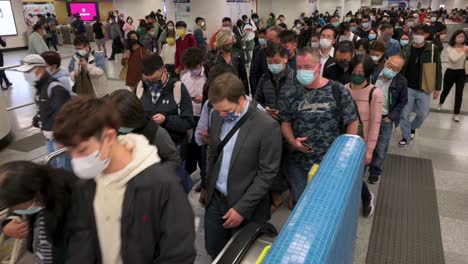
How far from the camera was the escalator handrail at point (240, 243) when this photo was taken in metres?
2.05

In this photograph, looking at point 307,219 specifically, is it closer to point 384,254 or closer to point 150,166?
point 150,166

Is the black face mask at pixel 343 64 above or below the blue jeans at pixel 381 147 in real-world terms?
above

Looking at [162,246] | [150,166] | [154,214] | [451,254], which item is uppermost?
[150,166]

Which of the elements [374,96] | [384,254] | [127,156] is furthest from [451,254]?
[127,156]

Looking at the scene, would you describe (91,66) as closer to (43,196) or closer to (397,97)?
(43,196)

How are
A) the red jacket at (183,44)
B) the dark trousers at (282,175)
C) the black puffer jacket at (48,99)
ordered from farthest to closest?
the red jacket at (183,44) → the black puffer jacket at (48,99) → the dark trousers at (282,175)

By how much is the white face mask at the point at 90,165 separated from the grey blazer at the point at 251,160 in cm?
105

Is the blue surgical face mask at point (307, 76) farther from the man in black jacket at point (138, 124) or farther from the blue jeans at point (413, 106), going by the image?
the blue jeans at point (413, 106)

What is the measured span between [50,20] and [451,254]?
70.0 ft

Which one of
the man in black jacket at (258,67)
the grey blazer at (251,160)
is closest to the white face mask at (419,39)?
the man in black jacket at (258,67)

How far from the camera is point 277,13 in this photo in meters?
21.2

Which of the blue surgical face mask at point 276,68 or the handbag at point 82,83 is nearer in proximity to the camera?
the blue surgical face mask at point 276,68

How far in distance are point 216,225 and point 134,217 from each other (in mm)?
1321

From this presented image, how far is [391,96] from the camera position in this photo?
4000 millimetres
